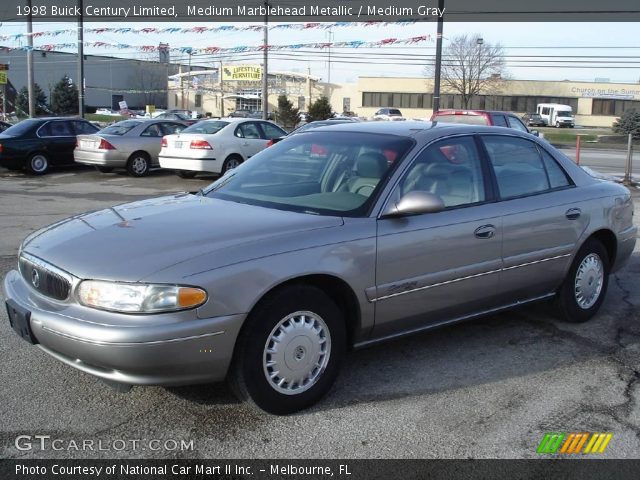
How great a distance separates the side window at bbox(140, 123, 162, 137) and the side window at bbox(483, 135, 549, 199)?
1347 cm

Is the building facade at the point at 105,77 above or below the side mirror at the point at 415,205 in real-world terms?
above

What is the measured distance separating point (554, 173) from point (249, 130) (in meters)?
11.6

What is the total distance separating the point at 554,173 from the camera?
524 centimetres

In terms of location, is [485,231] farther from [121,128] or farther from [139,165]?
[121,128]

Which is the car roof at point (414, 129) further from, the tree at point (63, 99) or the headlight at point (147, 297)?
the tree at point (63, 99)

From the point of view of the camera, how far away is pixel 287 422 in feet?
11.8

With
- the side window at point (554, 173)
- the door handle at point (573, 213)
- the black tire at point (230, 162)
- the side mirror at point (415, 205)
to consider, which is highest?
the side window at point (554, 173)

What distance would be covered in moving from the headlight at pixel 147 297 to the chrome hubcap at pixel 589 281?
11.1 feet

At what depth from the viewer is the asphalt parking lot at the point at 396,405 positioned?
337 cm

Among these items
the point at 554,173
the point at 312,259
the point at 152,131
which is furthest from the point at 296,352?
the point at 152,131

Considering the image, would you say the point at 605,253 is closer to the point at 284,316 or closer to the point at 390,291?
the point at 390,291

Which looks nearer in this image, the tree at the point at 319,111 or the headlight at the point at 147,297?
the headlight at the point at 147,297

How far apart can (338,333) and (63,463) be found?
5.11ft

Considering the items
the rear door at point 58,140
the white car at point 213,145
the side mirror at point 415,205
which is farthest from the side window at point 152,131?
the side mirror at point 415,205
